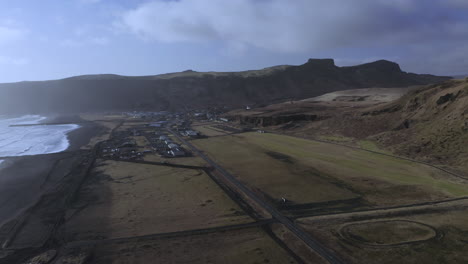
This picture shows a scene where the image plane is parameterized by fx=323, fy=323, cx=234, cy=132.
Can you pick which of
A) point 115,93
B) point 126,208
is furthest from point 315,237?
point 115,93

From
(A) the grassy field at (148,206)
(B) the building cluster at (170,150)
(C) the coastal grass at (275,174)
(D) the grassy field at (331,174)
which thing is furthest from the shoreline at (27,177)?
(D) the grassy field at (331,174)

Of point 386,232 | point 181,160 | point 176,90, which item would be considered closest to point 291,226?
point 386,232

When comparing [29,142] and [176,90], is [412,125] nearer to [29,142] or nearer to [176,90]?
[29,142]

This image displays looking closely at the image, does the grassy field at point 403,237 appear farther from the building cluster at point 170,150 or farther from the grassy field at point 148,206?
the building cluster at point 170,150

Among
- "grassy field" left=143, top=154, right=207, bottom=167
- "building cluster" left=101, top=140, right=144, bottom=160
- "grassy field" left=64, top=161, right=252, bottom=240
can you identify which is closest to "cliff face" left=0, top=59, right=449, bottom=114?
"building cluster" left=101, top=140, right=144, bottom=160

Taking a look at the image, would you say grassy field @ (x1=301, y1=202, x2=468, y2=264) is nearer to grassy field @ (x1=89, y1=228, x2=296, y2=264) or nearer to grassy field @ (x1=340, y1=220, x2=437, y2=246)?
grassy field @ (x1=340, y1=220, x2=437, y2=246)

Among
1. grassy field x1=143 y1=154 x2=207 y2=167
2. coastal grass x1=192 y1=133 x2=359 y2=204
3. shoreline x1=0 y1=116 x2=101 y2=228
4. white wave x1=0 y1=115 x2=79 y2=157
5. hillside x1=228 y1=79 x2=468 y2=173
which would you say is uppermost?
hillside x1=228 y1=79 x2=468 y2=173
